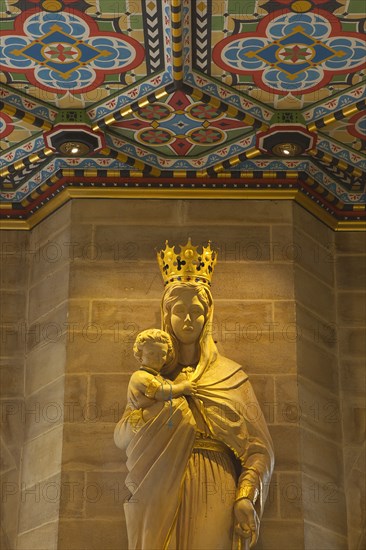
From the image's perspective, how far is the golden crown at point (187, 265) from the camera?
7.63 meters

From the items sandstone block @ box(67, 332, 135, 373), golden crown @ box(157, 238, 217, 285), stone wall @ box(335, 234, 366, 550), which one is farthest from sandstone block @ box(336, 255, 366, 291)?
sandstone block @ box(67, 332, 135, 373)

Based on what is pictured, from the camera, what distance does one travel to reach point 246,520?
6.89 m

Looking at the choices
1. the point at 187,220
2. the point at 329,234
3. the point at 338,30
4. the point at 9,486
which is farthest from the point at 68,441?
the point at 338,30

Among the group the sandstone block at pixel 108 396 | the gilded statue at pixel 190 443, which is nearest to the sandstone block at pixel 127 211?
the gilded statue at pixel 190 443

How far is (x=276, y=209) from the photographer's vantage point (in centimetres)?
808

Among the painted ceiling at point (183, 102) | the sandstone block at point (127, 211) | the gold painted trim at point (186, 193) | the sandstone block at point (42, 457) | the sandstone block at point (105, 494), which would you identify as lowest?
the sandstone block at point (105, 494)

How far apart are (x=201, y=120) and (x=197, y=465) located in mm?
2102

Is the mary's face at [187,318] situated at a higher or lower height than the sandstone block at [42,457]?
higher

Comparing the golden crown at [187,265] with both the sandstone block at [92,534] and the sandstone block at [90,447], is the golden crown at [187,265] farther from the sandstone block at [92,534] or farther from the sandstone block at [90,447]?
the sandstone block at [92,534]

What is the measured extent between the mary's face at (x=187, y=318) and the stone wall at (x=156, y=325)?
1.11 feet

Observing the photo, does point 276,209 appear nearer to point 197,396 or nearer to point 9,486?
point 197,396

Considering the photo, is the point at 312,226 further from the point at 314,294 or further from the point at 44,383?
the point at 44,383

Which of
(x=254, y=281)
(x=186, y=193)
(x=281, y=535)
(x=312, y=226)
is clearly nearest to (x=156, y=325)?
(x=254, y=281)

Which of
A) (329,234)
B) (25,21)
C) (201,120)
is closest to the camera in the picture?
(25,21)
